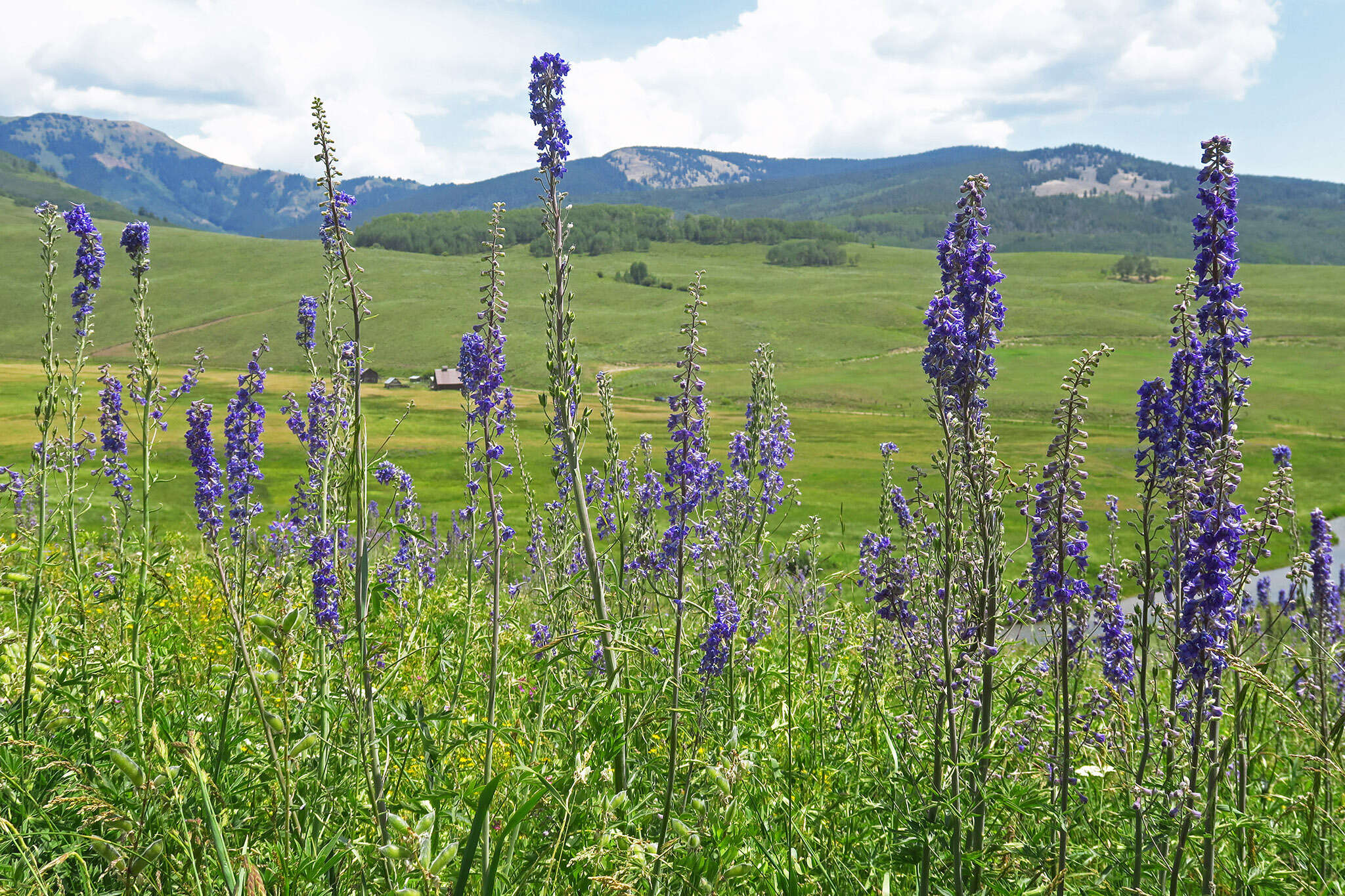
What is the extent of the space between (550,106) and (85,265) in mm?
2947

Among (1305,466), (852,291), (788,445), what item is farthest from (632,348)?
(788,445)

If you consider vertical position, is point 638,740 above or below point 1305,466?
above

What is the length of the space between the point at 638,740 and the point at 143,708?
2.63m

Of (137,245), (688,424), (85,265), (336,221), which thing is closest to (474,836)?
(336,221)

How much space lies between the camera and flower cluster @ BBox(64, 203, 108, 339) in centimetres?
478

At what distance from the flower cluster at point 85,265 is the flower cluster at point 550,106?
2572 millimetres

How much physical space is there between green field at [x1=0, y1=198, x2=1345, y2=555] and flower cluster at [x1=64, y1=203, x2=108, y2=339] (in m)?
1.25

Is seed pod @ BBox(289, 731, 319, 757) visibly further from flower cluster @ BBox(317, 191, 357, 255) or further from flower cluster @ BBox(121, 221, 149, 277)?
flower cluster @ BBox(121, 221, 149, 277)

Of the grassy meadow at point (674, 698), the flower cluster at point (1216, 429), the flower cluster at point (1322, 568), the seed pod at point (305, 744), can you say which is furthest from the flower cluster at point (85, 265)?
the flower cluster at point (1322, 568)

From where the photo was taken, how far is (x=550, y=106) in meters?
4.18

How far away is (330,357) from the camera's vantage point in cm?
412

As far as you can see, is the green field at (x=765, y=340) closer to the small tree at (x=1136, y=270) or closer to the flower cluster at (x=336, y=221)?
the flower cluster at (x=336, y=221)

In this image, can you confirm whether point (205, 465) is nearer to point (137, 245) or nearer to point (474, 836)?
point (137, 245)

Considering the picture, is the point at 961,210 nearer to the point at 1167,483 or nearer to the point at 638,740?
the point at 1167,483
